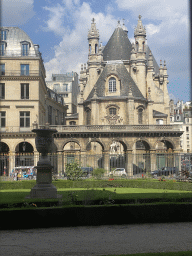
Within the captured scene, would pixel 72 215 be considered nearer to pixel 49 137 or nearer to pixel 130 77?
pixel 49 137

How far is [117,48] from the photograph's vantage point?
61.4 meters

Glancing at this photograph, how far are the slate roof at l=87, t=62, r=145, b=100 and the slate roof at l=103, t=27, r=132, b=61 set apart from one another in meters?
2.91

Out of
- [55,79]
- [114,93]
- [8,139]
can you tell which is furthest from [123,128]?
[55,79]

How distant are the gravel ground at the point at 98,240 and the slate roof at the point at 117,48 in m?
50.4

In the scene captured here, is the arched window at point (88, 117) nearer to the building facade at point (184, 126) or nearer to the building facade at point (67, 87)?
the building facade at point (184, 126)

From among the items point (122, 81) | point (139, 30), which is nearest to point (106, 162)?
point (122, 81)

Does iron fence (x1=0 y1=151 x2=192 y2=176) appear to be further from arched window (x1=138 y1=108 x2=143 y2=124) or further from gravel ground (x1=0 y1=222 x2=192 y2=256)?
gravel ground (x1=0 y1=222 x2=192 y2=256)

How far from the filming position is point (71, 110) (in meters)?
90.8

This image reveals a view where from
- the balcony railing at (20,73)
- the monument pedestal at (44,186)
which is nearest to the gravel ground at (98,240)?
the monument pedestal at (44,186)

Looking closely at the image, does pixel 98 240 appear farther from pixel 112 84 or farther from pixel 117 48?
pixel 117 48

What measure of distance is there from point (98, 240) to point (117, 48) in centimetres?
5420

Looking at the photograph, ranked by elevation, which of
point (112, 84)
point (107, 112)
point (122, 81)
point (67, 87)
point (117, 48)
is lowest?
point (107, 112)

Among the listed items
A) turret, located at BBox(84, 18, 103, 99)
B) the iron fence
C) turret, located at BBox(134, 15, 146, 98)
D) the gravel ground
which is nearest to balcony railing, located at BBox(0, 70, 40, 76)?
the iron fence

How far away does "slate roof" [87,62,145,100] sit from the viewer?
5481cm
